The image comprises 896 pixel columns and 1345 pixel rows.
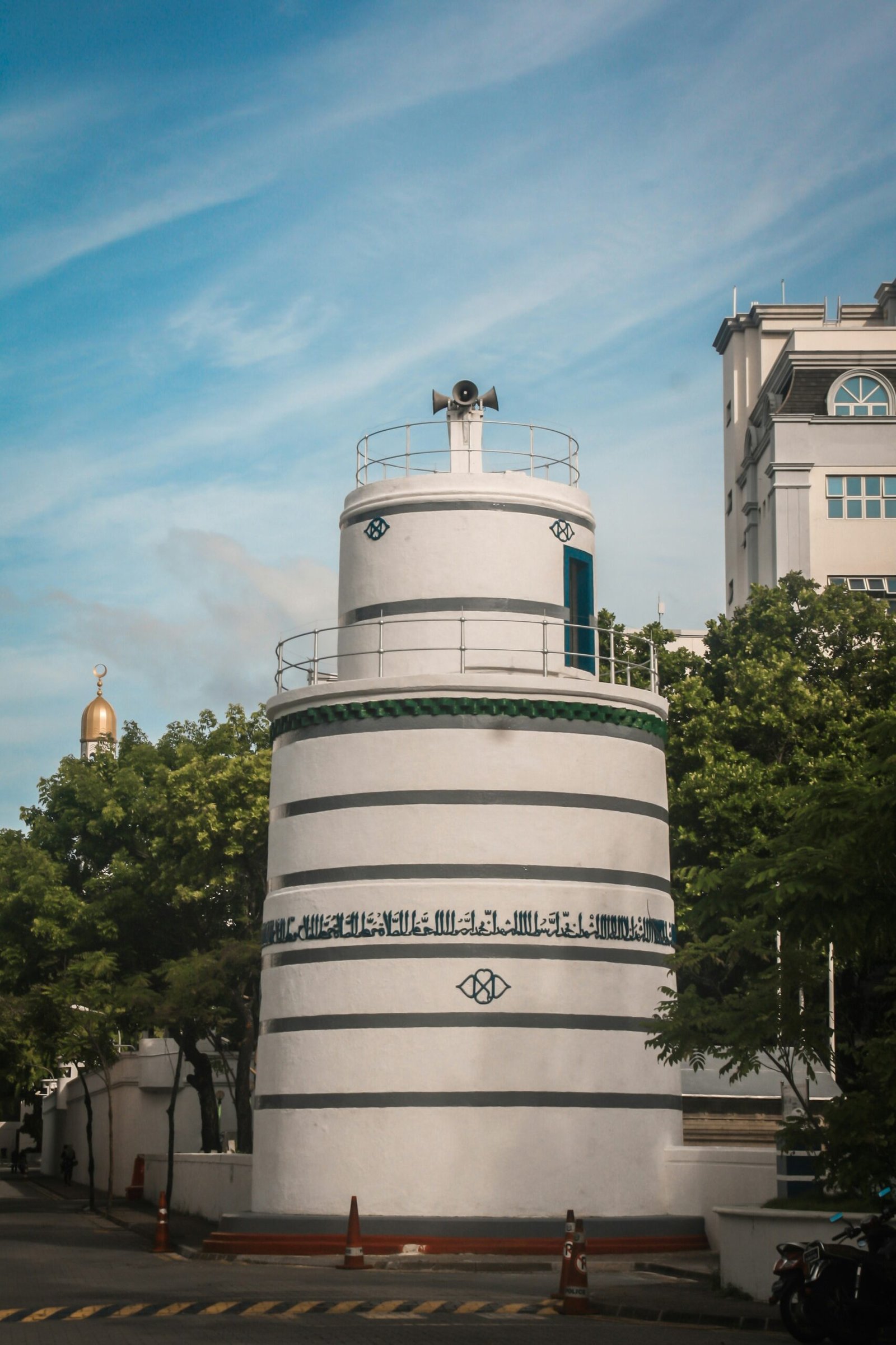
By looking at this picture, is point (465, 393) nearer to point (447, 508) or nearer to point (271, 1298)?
point (447, 508)

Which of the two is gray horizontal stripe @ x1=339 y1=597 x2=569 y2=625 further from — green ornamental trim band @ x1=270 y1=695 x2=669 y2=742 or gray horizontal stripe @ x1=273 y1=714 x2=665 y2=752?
gray horizontal stripe @ x1=273 y1=714 x2=665 y2=752

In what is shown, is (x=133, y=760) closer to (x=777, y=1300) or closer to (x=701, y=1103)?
(x=701, y=1103)

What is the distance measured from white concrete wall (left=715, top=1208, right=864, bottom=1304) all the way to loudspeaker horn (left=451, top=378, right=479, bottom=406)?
712 inches

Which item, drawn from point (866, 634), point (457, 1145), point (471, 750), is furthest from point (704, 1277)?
point (866, 634)

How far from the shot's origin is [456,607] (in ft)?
112

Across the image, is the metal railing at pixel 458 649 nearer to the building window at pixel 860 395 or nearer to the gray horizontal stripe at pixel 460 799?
the gray horizontal stripe at pixel 460 799

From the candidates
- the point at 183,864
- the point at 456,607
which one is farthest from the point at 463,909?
the point at 183,864

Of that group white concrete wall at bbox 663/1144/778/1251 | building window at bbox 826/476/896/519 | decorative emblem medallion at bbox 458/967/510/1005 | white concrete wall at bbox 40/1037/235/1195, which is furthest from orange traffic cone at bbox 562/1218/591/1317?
building window at bbox 826/476/896/519

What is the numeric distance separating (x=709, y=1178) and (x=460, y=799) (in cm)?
841

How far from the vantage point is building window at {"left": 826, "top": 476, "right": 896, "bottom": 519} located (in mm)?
67500

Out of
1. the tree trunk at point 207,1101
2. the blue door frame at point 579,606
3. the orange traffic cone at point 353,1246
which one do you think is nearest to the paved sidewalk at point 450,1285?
the orange traffic cone at point 353,1246

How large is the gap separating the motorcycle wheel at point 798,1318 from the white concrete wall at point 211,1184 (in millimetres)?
16238

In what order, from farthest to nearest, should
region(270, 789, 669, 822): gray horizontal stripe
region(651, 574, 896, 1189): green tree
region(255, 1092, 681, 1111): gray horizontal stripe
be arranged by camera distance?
1. region(270, 789, 669, 822): gray horizontal stripe
2. region(255, 1092, 681, 1111): gray horizontal stripe
3. region(651, 574, 896, 1189): green tree

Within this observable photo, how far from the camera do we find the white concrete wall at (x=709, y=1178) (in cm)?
3194
